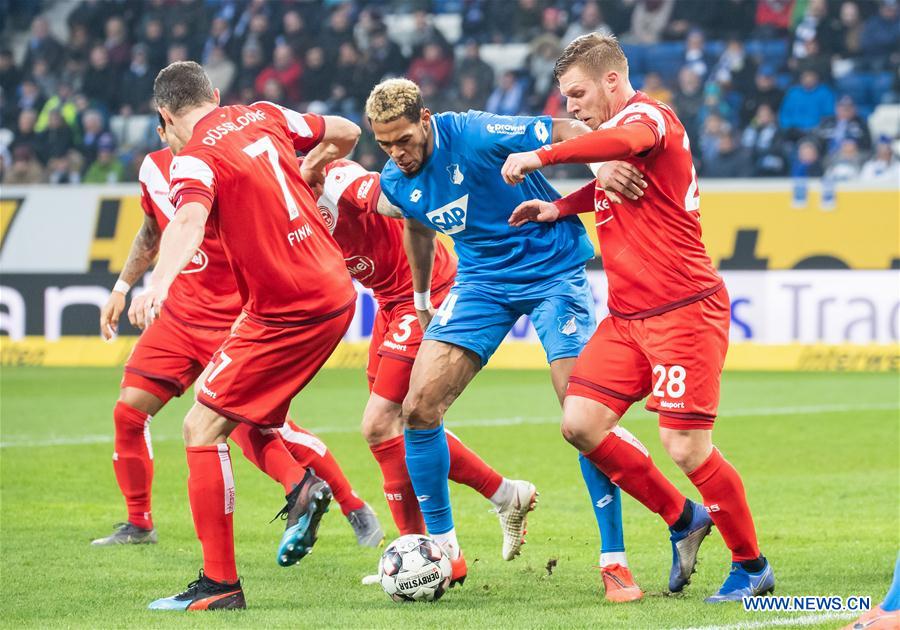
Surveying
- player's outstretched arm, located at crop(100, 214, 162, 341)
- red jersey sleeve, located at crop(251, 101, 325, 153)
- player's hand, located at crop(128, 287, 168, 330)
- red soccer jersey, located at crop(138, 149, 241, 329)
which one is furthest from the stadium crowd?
player's hand, located at crop(128, 287, 168, 330)

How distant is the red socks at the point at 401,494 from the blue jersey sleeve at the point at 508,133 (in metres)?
1.61

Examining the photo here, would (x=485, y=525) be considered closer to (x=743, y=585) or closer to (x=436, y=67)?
(x=743, y=585)

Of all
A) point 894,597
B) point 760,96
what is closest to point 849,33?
point 760,96

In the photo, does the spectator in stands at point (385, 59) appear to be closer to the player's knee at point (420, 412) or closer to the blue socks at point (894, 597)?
the player's knee at point (420, 412)

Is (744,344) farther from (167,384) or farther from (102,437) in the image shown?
(167,384)

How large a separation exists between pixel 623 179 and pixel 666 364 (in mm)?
794

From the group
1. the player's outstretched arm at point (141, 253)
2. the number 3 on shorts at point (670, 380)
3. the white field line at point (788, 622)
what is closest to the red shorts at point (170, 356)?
the player's outstretched arm at point (141, 253)

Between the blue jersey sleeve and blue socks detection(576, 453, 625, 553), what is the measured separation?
4.77 feet

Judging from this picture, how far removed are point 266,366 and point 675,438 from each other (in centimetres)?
183

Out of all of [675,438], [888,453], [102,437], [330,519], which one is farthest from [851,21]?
[675,438]

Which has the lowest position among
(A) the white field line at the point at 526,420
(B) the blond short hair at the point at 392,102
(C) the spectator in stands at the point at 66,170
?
(A) the white field line at the point at 526,420

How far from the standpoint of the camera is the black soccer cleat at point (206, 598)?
5.75m

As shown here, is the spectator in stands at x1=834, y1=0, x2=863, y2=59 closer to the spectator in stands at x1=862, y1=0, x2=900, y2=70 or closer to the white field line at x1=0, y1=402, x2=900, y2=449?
the spectator in stands at x1=862, y1=0, x2=900, y2=70

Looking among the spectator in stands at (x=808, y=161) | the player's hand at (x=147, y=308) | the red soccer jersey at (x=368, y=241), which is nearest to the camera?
the player's hand at (x=147, y=308)
